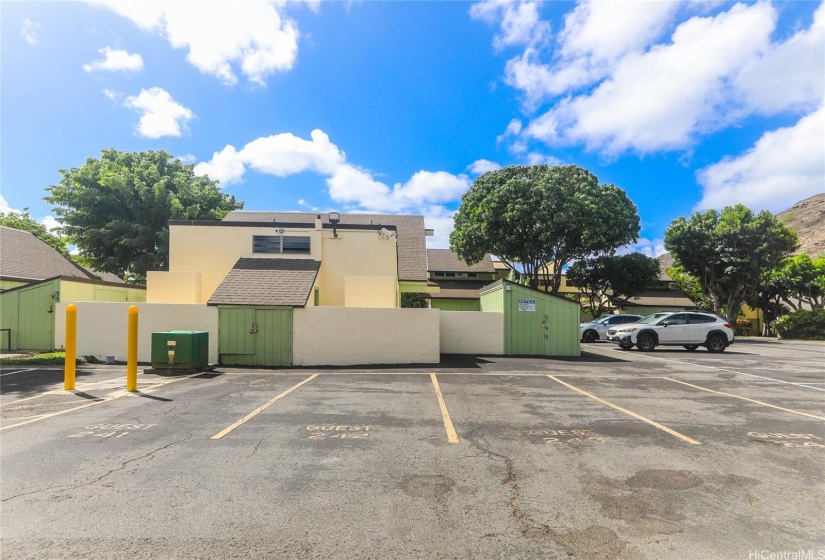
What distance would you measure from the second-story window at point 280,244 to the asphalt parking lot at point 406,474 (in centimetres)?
893

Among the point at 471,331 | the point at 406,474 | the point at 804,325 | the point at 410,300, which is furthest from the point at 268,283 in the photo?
the point at 804,325

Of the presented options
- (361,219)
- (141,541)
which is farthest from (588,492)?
(361,219)

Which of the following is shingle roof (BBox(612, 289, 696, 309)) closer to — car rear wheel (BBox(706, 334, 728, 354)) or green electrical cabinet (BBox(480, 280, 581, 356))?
car rear wheel (BBox(706, 334, 728, 354))

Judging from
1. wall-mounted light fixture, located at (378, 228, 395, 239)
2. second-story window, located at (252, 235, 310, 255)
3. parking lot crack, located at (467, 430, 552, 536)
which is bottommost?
parking lot crack, located at (467, 430, 552, 536)

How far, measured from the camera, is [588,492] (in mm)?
3914

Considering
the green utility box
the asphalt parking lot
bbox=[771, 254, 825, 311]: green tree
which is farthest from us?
bbox=[771, 254, 825, 311]: green tree

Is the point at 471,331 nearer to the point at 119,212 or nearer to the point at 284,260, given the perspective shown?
the point at 284,260

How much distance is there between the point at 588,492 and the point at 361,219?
24423 millimetres

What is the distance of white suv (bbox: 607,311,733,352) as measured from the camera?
60.2 ft

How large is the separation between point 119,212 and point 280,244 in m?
12.8

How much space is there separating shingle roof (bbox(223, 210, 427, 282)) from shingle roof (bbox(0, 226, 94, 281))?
889 cm

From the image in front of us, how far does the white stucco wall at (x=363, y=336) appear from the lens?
1280 cm

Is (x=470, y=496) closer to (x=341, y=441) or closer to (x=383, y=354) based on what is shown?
(x=341, y=441)

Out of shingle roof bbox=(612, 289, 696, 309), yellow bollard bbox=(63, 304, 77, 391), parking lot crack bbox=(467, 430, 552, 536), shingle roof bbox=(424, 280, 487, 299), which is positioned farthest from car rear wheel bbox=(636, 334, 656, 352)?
shingle roof bbox=(612, 289, 696, 309)
